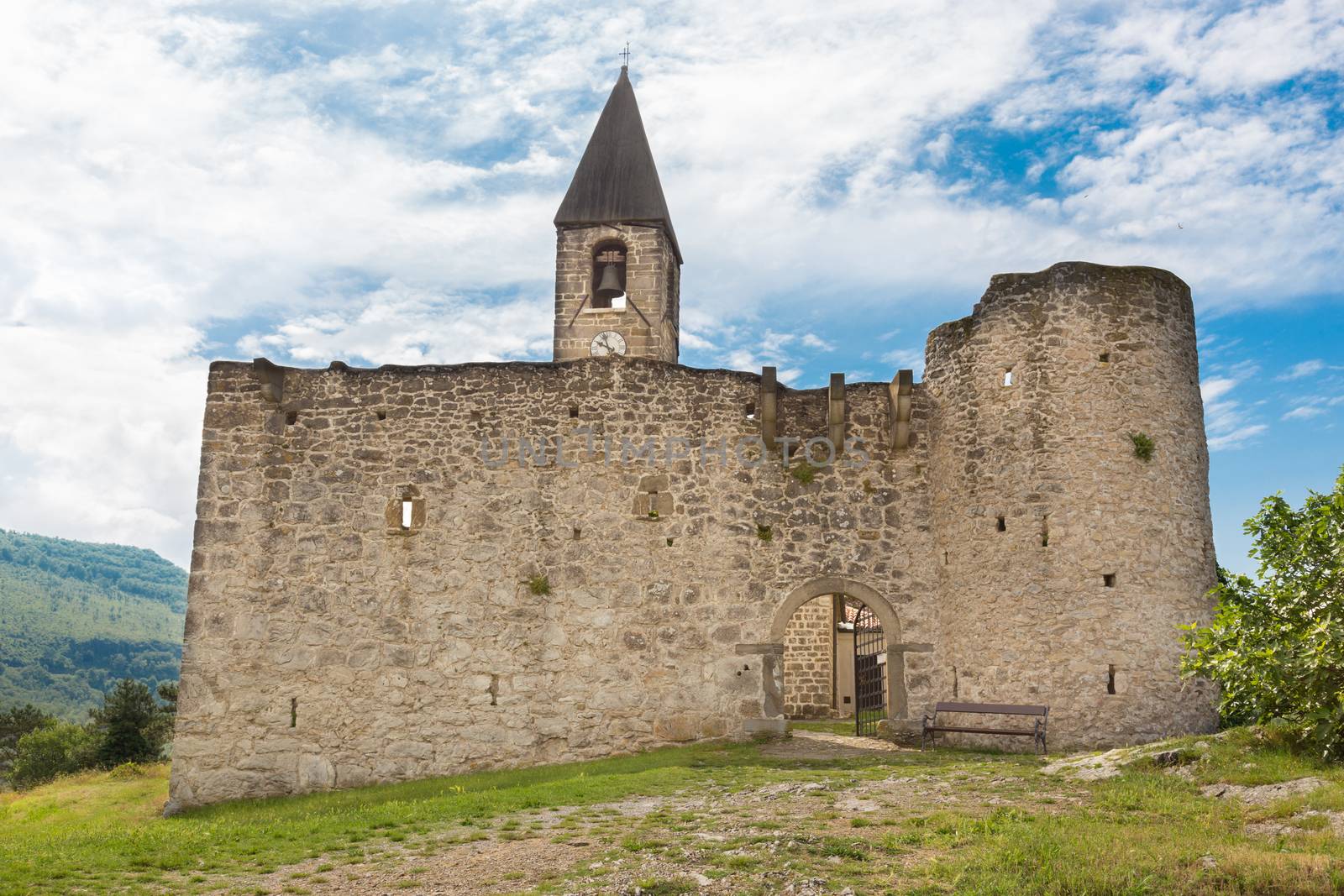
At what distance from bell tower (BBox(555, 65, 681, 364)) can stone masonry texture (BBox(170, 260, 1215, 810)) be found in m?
8.22

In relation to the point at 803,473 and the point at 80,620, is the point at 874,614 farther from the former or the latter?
the point at 80,620

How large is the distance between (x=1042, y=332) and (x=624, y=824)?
943 cm

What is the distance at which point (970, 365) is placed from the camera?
53.2 ft

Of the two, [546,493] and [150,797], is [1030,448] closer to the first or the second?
[546,493]

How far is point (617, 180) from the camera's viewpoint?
26.8m

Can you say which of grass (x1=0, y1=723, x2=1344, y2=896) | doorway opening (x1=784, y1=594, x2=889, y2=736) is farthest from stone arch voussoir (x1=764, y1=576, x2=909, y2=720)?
doorway opening (x1=784, y1=594, x2=889, y2=736)

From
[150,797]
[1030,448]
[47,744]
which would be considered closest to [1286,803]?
[1030,448]

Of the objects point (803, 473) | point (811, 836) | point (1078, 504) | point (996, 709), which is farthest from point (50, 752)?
point (811, 836)

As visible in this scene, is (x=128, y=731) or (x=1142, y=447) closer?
(x=1142, y=447)

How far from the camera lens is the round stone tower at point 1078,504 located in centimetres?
1462

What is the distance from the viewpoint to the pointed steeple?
26062mm

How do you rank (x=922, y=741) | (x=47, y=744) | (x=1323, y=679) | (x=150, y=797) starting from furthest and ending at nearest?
(x=47, y=744), (x=150, y=797), (x=922, y=741), (x=1323, y=679)

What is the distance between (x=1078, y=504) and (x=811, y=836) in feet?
25.7

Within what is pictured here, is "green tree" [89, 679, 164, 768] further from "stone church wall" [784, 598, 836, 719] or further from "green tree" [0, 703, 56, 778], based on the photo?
"stone church wall" [784, 598, 836, 719]
